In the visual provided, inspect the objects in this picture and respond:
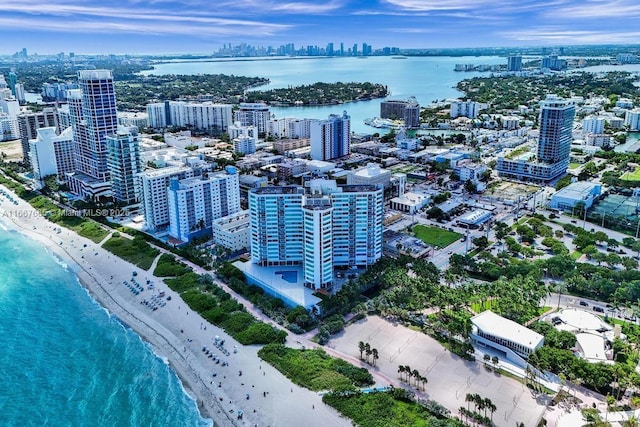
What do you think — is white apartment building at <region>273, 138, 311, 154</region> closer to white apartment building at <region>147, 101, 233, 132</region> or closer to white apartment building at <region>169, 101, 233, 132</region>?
white apartment building at <region>169, 101, 233, 132</region>

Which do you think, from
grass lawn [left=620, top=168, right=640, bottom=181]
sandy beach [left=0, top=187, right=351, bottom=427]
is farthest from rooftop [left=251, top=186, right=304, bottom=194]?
grass lawn [left=620, top=168, right=640, bottom=181]

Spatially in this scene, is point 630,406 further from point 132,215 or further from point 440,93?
point 440,93

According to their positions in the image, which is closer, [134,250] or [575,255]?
[575,255]

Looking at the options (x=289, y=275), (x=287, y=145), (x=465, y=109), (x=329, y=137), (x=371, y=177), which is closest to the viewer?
(x=289, y=275)

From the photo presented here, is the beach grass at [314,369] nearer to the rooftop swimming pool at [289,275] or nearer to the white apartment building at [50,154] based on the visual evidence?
the rooftop swimming pool at [289,275]

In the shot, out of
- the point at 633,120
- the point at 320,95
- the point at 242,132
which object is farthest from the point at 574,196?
the point at 320,95

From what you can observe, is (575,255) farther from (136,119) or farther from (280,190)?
(136,119)

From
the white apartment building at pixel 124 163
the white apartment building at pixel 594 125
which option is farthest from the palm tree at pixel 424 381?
the white apartment building at pixel 594 125
